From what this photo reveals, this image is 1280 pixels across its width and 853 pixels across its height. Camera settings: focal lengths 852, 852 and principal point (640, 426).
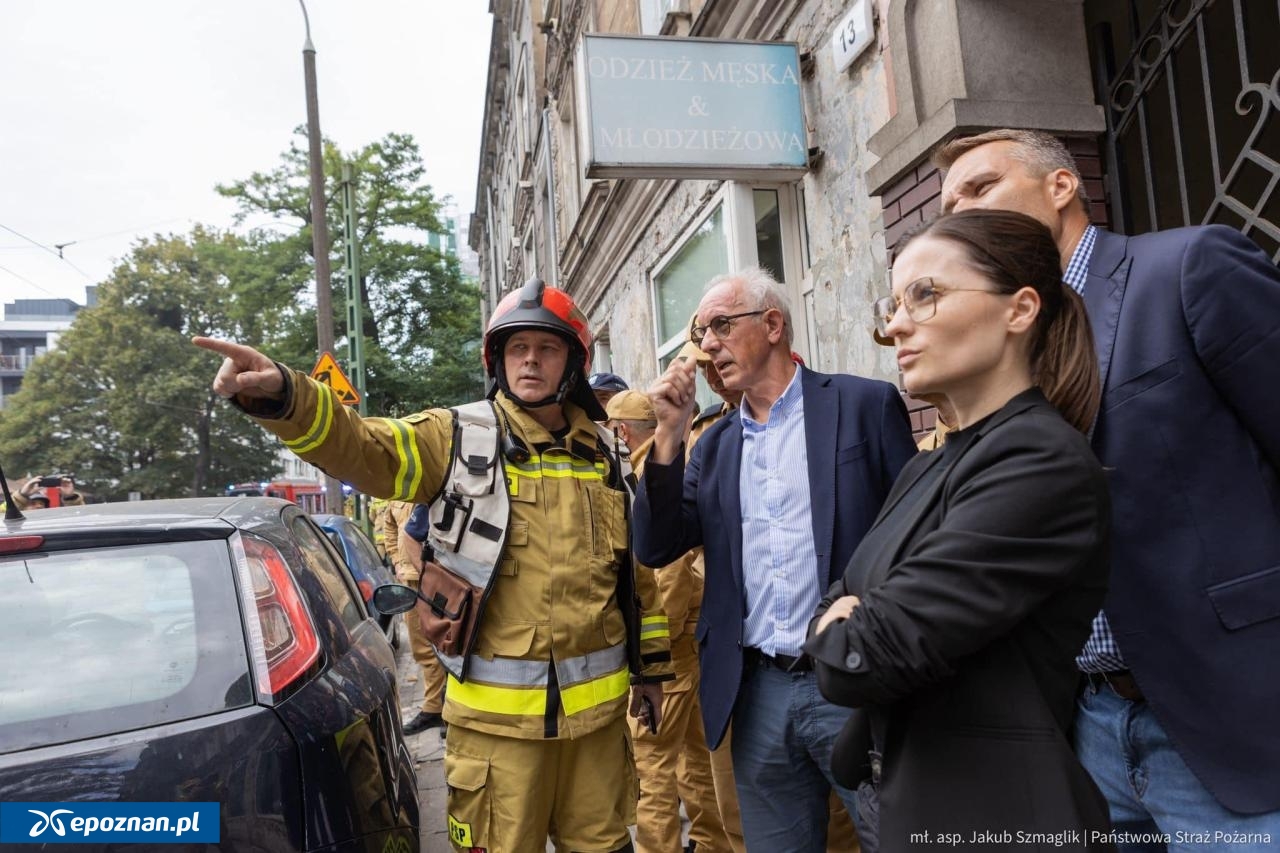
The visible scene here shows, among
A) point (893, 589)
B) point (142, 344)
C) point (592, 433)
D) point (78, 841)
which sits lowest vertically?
point (78, 841)

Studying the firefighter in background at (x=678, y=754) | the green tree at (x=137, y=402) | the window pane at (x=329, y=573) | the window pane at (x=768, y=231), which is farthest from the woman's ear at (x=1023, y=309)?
the green tree at (x=137, y=402)

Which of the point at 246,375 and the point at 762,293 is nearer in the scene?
the point at 246,375

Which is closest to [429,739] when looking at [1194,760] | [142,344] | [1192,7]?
[1194,760]

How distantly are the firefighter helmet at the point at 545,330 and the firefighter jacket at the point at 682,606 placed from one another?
68 cm

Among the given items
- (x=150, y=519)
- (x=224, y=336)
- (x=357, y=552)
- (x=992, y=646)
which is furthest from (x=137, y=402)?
(x=992, y=646)

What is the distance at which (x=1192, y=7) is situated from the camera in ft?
→ 9.69

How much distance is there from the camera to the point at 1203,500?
4.37ft

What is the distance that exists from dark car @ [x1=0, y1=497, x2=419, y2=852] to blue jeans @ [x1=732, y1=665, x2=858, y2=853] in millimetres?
946

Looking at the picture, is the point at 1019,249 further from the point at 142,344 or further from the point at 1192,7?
the point at 142,344

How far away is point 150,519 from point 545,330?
3.84ft

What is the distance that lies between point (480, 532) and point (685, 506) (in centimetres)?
63

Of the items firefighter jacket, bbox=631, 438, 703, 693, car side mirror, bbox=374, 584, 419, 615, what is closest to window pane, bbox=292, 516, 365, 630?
car side mirror, bbox=374, 584, 419, 615

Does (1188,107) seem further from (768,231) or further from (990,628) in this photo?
(990,628)

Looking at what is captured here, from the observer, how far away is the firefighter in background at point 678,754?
11.3 feet
